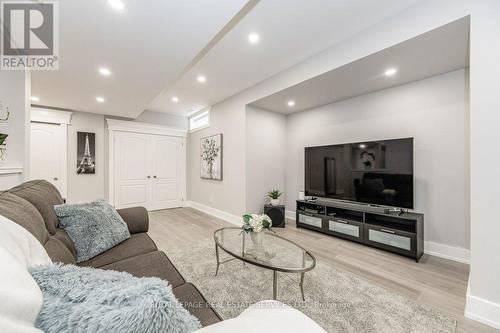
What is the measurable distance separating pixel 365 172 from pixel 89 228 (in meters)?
3.27

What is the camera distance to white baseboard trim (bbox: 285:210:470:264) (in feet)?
7.88

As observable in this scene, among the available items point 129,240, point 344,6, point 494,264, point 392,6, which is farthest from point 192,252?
point 392,6

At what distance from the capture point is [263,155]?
4.11 meters

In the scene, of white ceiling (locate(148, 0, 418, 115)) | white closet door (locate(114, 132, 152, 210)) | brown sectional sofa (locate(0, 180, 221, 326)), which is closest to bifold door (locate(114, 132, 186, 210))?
white closet door (locate(114, 132, 152, 210))

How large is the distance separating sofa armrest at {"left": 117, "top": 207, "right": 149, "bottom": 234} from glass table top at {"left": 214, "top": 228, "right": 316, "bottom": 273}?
77cm

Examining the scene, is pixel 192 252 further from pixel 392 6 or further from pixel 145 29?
pixel 392 6

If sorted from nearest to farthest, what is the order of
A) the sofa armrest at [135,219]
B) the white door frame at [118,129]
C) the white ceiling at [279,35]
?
the white ceiling at [279,35] → the sofa armrest at [135,219] → the white door frame at [118,129]

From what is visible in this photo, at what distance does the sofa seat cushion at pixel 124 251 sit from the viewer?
1.42 m

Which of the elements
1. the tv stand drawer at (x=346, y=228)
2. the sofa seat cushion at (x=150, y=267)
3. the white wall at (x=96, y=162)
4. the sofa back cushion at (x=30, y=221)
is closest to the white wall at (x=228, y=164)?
the tv stand drawer at (x=346, y=228)

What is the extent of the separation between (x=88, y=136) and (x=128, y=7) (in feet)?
12.9

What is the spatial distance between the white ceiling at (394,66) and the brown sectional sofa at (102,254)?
2.72 metres

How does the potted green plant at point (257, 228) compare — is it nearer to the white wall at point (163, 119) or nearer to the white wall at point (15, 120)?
the white wall at point (15, 120)

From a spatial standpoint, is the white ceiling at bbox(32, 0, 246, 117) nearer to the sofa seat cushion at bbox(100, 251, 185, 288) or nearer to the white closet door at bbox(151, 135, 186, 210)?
the sofa seat cushion at bbox(100, 251, 185, 288)

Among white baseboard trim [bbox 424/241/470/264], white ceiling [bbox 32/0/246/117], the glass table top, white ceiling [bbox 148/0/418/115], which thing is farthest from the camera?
white baseboard trim [bbox 424/241/470/264]
